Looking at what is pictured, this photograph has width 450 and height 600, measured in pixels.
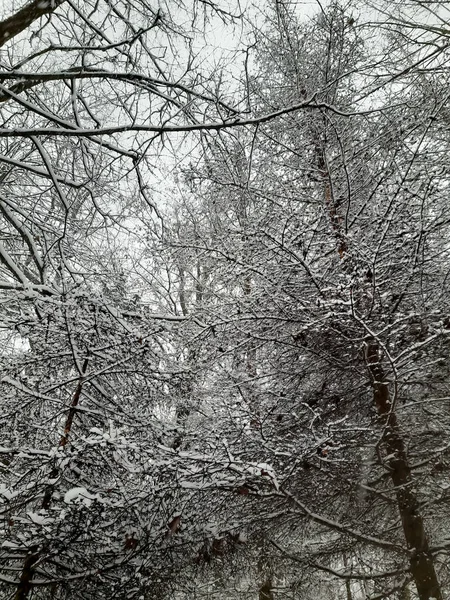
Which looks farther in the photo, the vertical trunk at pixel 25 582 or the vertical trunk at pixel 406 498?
the vertical trunk at pixel 406 498

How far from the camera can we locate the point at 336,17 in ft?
15.5

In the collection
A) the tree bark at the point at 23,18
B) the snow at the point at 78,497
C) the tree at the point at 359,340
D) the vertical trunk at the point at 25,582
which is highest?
the tree bark at the point at 23,18

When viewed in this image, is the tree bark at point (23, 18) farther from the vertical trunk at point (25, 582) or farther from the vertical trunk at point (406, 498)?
the vertical trunk at point (25, 582)

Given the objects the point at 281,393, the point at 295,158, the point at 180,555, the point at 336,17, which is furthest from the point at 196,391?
the point at 336,17

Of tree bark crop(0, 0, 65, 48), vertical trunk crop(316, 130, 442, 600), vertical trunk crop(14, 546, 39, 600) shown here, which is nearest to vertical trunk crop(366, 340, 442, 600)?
vertical trunk crop(316, 130, 442, 600)

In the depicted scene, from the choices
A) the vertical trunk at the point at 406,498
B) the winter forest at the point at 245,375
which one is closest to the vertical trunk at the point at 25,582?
the winter forest at the point at 245,375

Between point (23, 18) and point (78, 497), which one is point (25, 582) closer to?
point (78, 497)

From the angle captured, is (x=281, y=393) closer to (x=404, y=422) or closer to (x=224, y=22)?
(x=404, y=422)

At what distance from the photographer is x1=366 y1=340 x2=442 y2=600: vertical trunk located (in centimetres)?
330

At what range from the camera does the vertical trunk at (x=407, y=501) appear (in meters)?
3.30

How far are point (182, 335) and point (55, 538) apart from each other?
2272 mm

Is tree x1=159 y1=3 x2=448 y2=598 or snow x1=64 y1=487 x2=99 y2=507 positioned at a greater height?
tree x1=159 y1=3 x2=448 y2=598

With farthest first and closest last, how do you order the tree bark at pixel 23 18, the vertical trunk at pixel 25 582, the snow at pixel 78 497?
the tree bark at pixel 23 18
the vertical trunk at pixel 25 582
the snow at pixel 78 497

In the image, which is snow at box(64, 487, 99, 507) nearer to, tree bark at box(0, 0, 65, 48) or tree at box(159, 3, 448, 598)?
tree at box(159, 3, 448, 598)
